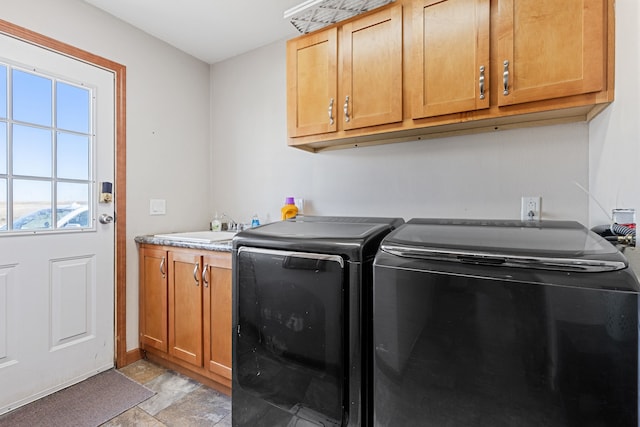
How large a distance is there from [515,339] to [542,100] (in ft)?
3.21

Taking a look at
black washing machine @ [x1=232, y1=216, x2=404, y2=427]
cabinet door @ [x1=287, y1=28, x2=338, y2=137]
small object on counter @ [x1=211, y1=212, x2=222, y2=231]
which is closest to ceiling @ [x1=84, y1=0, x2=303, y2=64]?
cabinet door @ [x1=287, y1=28, x2=338, y2=137]

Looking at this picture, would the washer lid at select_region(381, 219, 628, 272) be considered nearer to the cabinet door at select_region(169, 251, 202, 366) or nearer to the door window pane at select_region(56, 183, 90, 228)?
the cabinet door at select_region(169, 251, 202, 366)

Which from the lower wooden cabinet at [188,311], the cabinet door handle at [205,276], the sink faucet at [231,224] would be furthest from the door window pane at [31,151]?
the sink faucet at [231,224]

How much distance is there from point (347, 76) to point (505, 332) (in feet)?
4.68

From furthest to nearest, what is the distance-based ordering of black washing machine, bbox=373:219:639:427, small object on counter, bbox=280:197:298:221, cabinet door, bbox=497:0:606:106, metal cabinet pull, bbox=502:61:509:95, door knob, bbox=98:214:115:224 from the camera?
small object on counter, bbox=280:197:298:221, door knob, bbox=98:214:115:224, metal cabinet pull, bbox=502:61:509:95, cabinet door, bbox=497:0:606:106, black washing machine, bbox=373:219:639:427

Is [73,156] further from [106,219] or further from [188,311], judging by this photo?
[188,311]

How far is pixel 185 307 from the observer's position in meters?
1.96

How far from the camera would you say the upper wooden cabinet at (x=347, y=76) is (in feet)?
5.08

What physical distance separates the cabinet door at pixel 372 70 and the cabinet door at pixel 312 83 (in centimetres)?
7

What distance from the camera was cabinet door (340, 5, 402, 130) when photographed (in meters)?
1.53

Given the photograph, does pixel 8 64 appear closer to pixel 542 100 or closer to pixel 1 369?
pixel 1 369

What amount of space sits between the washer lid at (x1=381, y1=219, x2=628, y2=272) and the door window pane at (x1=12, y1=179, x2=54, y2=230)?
2.02 meters

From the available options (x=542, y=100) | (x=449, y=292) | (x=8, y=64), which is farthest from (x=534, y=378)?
(x=8, y=64)

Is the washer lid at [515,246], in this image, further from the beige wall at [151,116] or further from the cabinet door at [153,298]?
the beige wall at [151,116]
